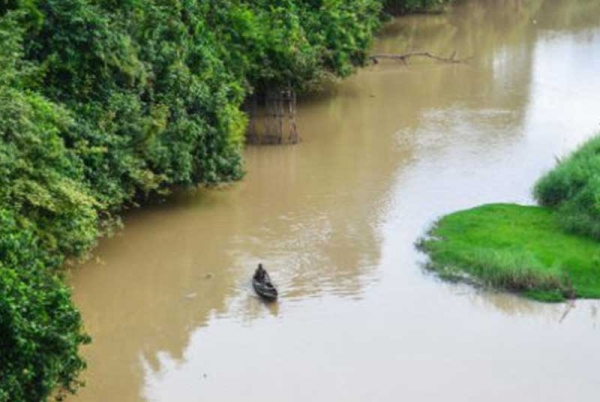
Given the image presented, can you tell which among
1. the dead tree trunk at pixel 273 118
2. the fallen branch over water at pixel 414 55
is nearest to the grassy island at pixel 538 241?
the dead tree trunk at pixel 273 118

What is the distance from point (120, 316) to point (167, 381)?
7.01 feet

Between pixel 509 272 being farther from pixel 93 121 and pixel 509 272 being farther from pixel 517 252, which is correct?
pixel 93 121

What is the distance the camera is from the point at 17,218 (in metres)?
12.9

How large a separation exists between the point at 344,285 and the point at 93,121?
179 inches

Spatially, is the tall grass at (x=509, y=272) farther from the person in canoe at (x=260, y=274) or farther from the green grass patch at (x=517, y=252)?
the person in canoe at (x=260, y=274)

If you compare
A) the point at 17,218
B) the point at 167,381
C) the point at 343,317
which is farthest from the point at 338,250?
the point at 17,218

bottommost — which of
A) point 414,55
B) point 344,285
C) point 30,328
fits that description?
point 344,285

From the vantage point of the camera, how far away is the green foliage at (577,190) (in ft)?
56.5

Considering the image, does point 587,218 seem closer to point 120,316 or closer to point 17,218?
point 120,316

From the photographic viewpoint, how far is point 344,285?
1605cm

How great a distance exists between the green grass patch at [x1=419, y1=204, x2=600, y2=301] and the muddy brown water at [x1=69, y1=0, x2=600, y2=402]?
Answer: 310mm

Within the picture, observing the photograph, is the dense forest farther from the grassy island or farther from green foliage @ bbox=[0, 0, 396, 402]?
the grassy island

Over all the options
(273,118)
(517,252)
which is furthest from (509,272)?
(273,118)

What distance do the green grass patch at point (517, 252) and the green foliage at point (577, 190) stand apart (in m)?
0.20
